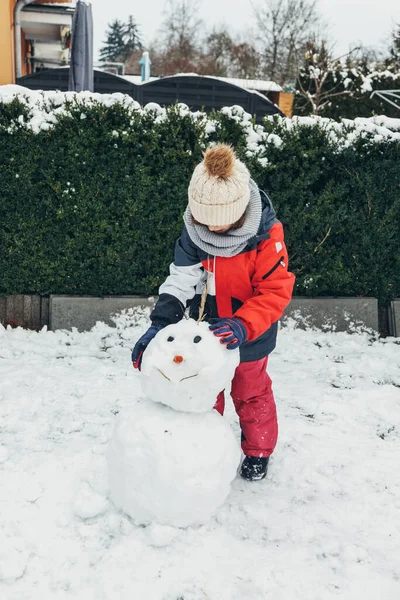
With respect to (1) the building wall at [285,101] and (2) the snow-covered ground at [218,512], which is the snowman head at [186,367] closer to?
(2) the snow-covered ground at [218,512]

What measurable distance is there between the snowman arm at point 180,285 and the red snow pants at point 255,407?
1.40 feet

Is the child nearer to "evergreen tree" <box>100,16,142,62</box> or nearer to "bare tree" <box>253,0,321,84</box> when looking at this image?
"bare tree" <box>253,0,321,84</box>

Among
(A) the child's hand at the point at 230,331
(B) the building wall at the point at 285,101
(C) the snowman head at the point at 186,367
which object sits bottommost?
(C) the snowman head at the point at 186,367

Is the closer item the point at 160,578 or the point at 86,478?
the point at 160,578

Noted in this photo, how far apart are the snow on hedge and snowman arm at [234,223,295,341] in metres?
2.47

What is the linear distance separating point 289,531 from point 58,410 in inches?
66.0

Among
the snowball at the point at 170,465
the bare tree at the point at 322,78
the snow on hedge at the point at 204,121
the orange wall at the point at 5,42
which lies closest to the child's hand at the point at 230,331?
the snowball at the point at 170,465

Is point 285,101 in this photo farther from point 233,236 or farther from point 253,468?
point 253,468

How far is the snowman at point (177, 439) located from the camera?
7.32ft

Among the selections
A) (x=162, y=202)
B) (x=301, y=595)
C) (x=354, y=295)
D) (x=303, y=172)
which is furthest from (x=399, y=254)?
(x=301, y=595)

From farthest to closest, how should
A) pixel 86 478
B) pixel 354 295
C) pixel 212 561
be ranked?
pixel 354 295
pixel 86 478
pixel 212 561

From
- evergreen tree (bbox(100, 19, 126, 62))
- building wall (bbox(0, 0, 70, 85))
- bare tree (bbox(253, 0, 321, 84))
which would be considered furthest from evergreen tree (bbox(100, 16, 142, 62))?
building wall (bbox(0, 0, 70, 85))

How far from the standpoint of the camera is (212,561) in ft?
7.19

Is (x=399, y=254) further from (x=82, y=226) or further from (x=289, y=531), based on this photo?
(x=289, y=531)
